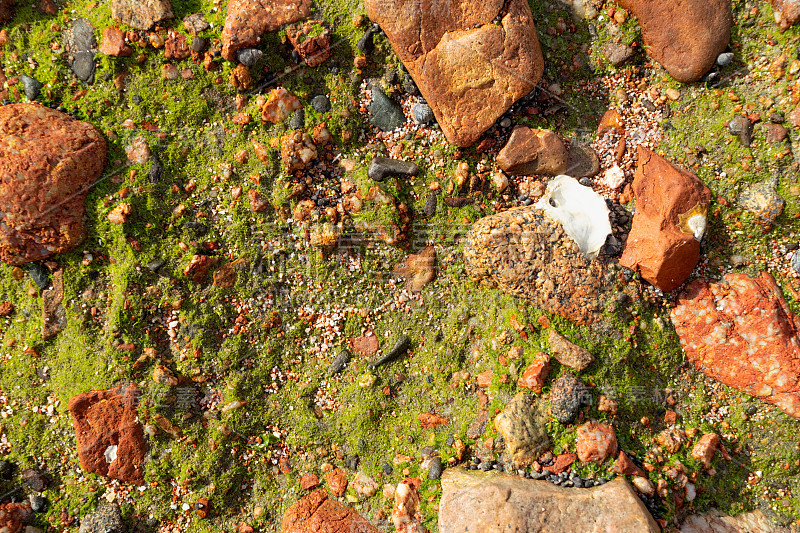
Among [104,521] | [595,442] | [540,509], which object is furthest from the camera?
[104,521]

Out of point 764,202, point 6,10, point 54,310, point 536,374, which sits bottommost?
point 536,374

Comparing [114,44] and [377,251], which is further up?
[114,44]

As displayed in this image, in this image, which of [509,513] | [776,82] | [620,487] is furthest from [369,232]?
[776,82]

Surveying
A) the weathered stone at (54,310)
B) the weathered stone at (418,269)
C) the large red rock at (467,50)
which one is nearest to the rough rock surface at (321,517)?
the weathered stone at (418,269)

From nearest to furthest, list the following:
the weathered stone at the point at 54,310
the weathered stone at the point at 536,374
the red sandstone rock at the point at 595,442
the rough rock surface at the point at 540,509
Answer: the rough rock surface at the point at 540,509 < the red sandstone rock at the point at 595,442 < the weathered stone at the point at 536,374 < the weathered stone at the point at 54,310

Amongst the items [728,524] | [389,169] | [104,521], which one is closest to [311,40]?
[389,169]

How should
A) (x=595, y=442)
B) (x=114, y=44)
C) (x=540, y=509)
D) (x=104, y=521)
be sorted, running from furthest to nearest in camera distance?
1. (x=114, y=44)
2. (x=104, y=521)
3. (x=595, y=442)
4. (x=540, y=509)

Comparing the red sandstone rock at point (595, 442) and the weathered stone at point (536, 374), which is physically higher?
the weathered stone at point (536, 374)

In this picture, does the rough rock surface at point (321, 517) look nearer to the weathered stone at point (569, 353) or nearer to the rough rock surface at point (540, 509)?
the rough rock surface at point (540, 509)

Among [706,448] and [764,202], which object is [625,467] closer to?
[706,448]
